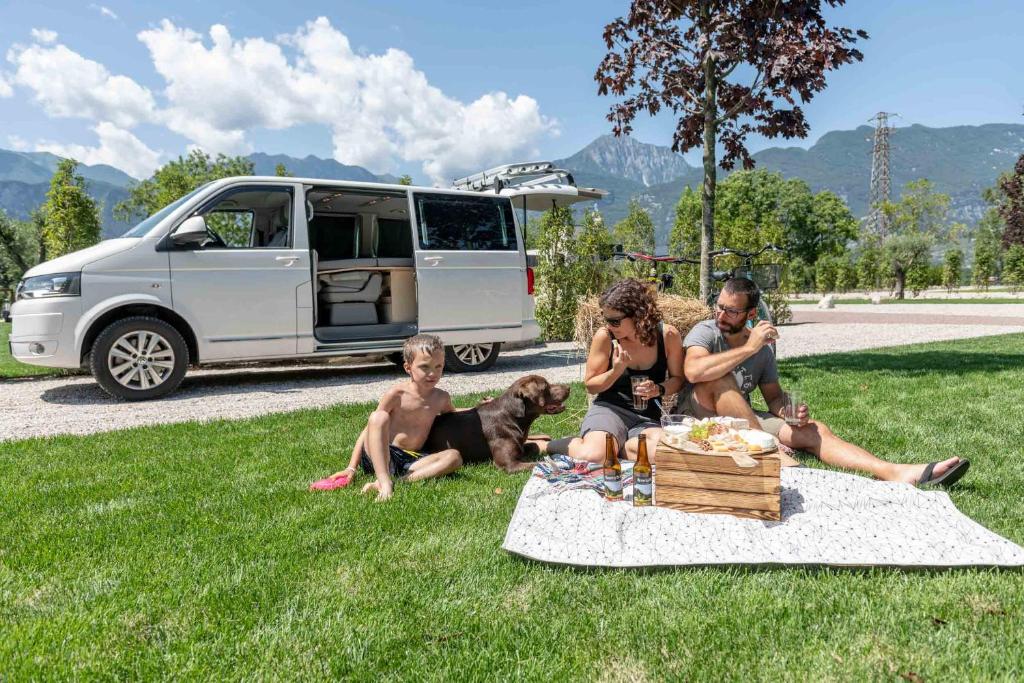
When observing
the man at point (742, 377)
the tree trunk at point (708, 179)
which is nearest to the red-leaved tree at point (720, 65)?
the tree trunk at point (708, 179)

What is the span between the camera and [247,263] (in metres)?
7.23

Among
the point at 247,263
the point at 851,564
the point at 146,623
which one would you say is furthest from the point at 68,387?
the point at 851,564

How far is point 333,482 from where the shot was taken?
3770mm

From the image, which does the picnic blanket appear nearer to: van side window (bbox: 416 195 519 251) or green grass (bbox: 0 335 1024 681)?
green grass (bbox: 0 335 1024 681)

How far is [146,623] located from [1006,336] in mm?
14431

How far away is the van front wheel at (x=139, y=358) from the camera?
6590mm

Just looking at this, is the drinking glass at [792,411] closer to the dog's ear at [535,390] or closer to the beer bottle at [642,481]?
the beer bottle at [642,481]

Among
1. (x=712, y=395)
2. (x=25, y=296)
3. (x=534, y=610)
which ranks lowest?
(x=534, y=610)

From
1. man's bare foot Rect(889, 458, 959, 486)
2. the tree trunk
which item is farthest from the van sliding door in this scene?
man's bare foot Rect(889, 458, 959, 486)

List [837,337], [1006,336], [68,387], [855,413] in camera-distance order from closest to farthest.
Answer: [855,413], [68,387], [1006,336], [837,337]

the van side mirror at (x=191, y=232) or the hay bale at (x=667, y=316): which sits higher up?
the van side mirror at (x=191, y=232)

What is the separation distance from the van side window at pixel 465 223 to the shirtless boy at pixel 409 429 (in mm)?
4492

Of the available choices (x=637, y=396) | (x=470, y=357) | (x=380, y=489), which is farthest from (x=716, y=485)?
(x=470, y=357)

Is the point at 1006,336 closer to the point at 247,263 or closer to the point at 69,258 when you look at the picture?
the point at 247,263
